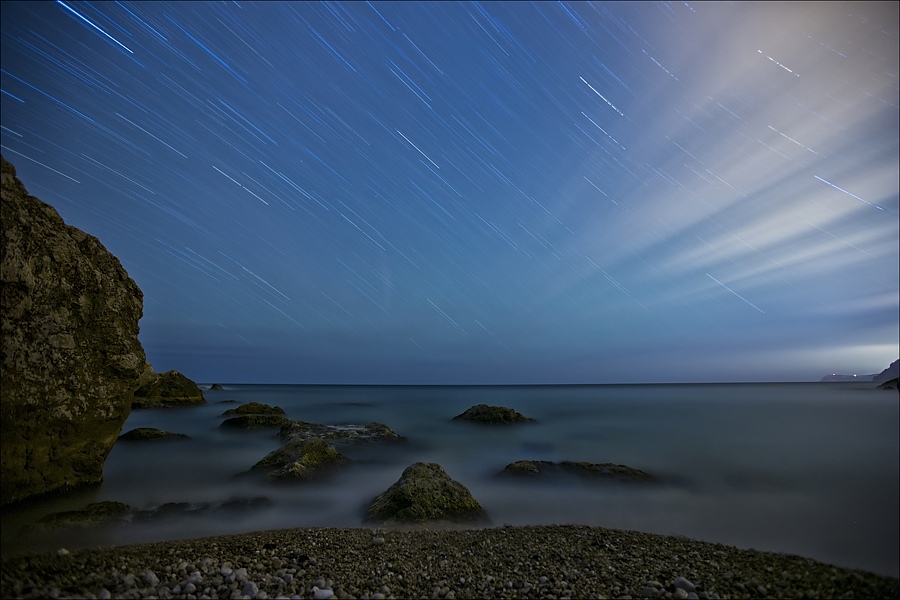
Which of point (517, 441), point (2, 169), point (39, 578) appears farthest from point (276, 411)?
point (39, 578)

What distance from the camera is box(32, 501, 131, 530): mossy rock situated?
24.5 feet

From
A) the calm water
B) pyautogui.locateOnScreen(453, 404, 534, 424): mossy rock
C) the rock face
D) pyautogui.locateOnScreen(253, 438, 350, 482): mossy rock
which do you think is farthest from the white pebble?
pyautogui.locateOnScreen(453, 404, 534, 424): mossy rock

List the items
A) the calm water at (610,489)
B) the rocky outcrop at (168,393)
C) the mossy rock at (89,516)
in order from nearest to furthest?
the mossy rock at (89,516) → the calm water at (610,489) → the rocky outcrop at (168,393)

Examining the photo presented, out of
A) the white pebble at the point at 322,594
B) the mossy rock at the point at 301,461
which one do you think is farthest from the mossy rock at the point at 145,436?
the white pebble at the point at 322,594

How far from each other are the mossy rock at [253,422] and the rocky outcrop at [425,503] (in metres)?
18.3

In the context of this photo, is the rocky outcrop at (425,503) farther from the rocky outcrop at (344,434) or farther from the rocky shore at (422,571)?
the rocky outcrop at (344,434)

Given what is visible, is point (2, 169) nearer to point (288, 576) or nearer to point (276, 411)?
point (288, 576)

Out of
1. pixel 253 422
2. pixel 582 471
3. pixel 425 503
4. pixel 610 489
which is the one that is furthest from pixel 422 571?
pixel 253 422

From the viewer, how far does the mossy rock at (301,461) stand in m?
12.1

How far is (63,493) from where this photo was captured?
896 cm

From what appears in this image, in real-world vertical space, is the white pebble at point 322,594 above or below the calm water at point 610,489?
above

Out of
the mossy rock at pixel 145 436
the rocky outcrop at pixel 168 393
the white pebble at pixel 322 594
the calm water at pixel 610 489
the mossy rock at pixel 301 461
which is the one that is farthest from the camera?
the rocky outcrop at pixel 168 393

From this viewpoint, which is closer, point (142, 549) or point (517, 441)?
point (142, 549)

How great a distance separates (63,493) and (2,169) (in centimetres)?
722
